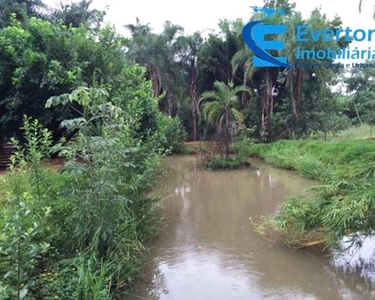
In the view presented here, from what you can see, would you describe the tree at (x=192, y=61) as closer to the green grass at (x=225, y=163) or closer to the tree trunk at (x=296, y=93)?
the tree trunk at (x=296, y=93)

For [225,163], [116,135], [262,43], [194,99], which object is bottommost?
[225,163]

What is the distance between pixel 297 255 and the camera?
13.7ft

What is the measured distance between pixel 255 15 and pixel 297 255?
1221cm

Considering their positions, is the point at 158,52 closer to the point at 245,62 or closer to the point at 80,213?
the point at 245,62

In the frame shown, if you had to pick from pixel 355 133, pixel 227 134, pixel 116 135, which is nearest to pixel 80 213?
pixel 116 135

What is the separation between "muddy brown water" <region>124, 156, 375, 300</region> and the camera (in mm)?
3361

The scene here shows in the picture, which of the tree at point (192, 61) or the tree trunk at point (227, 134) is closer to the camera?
the tree trunk at point (227, 134)

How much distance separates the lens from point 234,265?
3.95 meters

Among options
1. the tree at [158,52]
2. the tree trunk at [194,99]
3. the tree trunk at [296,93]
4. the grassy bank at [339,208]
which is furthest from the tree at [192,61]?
the grassy bank at [339,208]

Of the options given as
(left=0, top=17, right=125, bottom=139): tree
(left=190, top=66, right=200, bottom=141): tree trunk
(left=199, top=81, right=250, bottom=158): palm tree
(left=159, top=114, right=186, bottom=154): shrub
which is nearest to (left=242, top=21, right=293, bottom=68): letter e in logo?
(left=199, top=81, right=250, bottom=158): palm tree

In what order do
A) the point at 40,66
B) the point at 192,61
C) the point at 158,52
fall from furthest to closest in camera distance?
the point at 192,61 → the point at 158,52 → the point at 40,66

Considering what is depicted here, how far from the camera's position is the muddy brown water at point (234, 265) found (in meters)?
3.36

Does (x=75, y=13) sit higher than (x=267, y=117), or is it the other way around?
(x=75, y=13)

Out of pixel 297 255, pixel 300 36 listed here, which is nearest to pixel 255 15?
pixel 300 36
